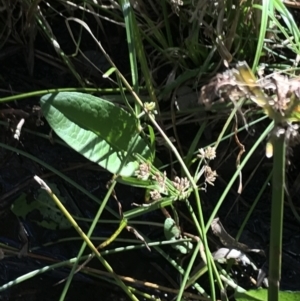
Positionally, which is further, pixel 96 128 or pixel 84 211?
pixel 84 211

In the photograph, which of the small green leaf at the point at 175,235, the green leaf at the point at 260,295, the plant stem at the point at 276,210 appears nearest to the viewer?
the plant stem at the point at 276,210

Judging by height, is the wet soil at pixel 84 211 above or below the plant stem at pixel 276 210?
below

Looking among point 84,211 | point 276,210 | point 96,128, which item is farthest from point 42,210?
point 276,210

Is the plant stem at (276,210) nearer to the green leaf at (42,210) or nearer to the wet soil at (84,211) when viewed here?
the wet soil at (84,211)

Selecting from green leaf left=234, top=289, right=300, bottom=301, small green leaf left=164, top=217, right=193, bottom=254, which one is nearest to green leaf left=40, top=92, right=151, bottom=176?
small green leaf left=164, top=217, right=193, bottom=254

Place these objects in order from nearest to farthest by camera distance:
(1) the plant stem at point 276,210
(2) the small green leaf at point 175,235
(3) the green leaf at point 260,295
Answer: (1) the plant stem at point 276,210
(3) the green leaf at point 260,295
(2) the small green leaf at point 175,235

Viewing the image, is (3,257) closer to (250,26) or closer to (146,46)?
(146,46)

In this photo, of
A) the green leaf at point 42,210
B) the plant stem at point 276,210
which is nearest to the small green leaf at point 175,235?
the green leaf at point 42,210

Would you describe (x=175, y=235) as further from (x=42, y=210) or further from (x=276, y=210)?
(x=276, y=210)
